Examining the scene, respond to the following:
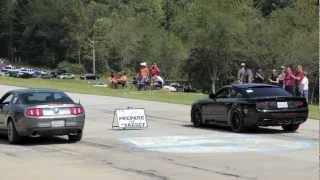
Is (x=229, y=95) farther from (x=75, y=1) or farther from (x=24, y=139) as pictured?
(x=75, y=1)

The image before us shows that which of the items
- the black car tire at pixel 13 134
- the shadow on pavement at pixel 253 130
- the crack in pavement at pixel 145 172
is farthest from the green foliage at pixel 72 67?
the crack in pavement at pixel 145 172

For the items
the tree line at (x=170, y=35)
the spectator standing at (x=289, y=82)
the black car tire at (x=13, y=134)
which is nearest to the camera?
the black car tire at (x=13, y=134)

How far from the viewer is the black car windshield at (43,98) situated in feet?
60.3

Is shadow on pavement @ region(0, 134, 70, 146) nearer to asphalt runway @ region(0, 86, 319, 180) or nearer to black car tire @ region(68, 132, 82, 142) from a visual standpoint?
asphalt runway @ region(0, 86, 319, 180)

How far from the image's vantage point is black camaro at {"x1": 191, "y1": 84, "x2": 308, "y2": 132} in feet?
65.1

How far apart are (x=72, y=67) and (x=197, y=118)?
12652 centimetres

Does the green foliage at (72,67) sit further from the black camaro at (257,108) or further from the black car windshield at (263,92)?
the black car windshield at (263,92)

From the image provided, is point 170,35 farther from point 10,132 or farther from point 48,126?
point 48,126

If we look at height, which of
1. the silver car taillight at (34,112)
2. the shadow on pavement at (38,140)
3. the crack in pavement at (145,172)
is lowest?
the shadow on pavement at (38,140)

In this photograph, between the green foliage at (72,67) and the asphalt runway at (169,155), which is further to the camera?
the green foliage at (72,67)

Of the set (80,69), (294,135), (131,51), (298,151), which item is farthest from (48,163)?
(80,69)

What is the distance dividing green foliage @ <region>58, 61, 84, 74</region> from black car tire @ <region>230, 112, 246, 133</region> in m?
125

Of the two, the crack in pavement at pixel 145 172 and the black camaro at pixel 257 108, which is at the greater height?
the black camaro at pixel 257 108

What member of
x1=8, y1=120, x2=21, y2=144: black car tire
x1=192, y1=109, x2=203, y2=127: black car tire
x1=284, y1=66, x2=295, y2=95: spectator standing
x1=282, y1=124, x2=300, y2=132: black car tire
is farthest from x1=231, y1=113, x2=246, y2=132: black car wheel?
x1=284, y1=66, x2=295, y2=95: spectator standing
